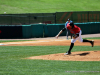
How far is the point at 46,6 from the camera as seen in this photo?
150ft

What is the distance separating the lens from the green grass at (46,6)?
139ft

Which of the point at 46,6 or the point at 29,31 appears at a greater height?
the point at 46,6

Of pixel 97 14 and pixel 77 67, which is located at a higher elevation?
pixel 97 14

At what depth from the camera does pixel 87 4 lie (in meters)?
48.9

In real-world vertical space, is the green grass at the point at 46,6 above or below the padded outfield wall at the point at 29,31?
above

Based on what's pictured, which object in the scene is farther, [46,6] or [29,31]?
[46,6]

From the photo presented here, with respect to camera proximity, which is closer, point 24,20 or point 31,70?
point 31,70

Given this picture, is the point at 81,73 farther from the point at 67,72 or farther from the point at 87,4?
the point at 87,4

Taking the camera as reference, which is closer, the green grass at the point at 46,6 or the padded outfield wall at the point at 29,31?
the padded outfield wall at the point at 29,31

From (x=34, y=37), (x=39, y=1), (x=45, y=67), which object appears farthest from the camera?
(x=39, y=1)

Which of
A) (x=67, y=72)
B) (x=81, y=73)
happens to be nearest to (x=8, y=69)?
(x=67, y=72)

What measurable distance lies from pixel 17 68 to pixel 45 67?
1.03 metres

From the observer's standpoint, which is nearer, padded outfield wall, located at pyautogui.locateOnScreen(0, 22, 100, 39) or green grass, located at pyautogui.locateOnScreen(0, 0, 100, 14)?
padded outfield wall, located at pyautogui.locateOnScreen(0, 22, 100, 39)

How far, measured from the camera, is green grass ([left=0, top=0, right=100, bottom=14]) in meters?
42.2
